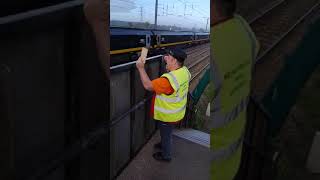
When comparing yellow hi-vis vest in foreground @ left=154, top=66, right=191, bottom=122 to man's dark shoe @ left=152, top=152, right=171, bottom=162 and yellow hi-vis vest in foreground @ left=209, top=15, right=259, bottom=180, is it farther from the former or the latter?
yellow hi-vis vest in foreground @ left=209, top=15, right=259, bottom=180

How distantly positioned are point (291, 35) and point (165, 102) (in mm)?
3335

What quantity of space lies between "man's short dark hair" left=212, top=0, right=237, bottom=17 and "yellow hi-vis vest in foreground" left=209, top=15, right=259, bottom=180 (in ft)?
0.16

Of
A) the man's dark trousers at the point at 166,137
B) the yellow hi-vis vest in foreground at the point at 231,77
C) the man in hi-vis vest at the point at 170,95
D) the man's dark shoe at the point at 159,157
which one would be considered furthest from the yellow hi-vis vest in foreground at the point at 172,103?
the yellow hi-vis vest in foreground at the point at 231,77

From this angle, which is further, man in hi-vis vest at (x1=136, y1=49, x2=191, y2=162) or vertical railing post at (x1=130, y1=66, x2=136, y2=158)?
vertical railing post at (x1=130, y1=66, x2=136, y2=158)

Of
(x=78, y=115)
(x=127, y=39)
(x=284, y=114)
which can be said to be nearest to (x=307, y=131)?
(x=284, y=114)

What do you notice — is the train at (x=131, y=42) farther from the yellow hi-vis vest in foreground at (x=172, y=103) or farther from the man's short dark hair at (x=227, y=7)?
the man's short dark hair at (x=227, y=7)

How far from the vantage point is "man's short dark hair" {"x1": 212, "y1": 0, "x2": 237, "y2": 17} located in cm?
206

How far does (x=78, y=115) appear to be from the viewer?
2734 mm

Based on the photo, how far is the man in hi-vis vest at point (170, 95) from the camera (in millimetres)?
4988

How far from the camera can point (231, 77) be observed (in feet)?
6.75

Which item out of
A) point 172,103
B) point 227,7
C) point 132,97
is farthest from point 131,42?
point 227,7

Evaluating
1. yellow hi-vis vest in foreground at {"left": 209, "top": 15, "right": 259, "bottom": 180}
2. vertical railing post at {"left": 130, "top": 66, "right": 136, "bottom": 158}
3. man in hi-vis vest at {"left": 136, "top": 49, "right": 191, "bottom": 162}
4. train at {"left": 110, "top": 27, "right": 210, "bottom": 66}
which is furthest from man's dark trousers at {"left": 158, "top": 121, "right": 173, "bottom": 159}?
train at {"left": 110, "top": 27, "right": 210, "bottom": 66}

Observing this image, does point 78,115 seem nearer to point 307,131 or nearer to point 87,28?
point 87,28

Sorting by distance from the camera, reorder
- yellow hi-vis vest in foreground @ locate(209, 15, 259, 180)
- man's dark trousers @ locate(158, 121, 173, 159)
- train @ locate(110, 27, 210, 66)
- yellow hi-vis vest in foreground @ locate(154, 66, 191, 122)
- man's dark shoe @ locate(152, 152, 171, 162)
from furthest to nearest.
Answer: train @ locate(110, 27, 210, 66) < man's dark shoe @ locate(152, 152, 171, 162) < man's dark trousers @ locate(158, 121, 173, 159) < yellow hi-vis vest in foreground @ locate(154, 66, 191, 122) < yellow hi-vis vest in foreground @ locate(209, 15, 259, 180)
